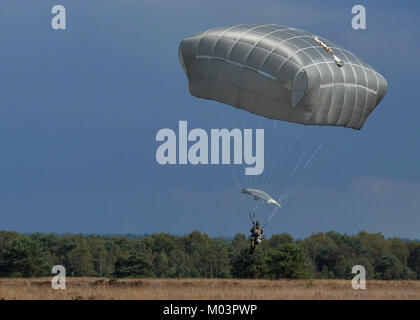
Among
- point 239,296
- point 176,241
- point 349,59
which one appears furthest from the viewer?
point 176,241

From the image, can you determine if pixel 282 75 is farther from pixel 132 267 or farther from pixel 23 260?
pixel 23 260

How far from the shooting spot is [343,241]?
148000 mm

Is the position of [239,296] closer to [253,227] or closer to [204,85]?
[253,227]

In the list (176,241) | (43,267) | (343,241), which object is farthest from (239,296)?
(343,241)

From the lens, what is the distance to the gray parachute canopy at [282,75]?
29.0 meters

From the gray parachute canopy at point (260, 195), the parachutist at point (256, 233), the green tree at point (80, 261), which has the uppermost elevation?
the green tree at point (80, 261)

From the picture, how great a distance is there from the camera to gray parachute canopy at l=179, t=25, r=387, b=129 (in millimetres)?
28984

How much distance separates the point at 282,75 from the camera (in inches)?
1137

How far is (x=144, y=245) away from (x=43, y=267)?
5851 cm

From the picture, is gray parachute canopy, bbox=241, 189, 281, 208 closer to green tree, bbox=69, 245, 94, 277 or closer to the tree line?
the tree line

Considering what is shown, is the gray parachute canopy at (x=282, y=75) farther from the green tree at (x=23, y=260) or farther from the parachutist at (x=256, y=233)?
the green tree at (x=23, y=260)

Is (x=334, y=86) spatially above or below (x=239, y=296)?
above

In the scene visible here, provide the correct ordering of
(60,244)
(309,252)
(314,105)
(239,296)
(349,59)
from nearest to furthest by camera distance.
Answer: (239,296)
(314,105)
(349,59)
(60,244)
(309,252)

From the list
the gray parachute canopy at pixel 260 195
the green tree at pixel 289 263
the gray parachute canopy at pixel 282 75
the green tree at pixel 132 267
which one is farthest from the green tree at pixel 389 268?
the gray parachute canopy at pixel 260 195
